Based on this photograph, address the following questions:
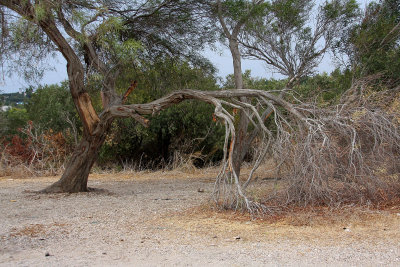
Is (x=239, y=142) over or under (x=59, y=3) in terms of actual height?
under

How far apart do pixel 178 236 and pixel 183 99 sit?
4607mm

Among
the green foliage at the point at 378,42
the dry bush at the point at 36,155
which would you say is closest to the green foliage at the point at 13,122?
the dry bush at the point at 36,155

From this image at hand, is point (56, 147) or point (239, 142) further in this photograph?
point (56, 147)

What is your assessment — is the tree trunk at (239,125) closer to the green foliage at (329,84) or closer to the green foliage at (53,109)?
the green foliage at (329,84)

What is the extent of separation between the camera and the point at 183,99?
33.1ft

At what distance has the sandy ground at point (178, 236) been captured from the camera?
16.0ft

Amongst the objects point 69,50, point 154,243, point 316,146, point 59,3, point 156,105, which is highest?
point 59,3

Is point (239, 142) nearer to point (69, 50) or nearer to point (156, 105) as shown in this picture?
point (156, 105)

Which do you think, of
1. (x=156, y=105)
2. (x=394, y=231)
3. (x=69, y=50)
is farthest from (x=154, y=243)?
(x=69, y=50)

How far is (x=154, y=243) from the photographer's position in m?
5.63

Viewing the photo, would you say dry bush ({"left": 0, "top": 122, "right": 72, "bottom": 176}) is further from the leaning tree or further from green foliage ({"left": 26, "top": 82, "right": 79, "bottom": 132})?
the leaning tree

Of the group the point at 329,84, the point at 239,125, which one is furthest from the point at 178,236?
the point at 329,84

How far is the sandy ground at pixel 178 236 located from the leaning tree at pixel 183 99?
0.75 meters

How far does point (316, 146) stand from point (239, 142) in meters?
5.15
